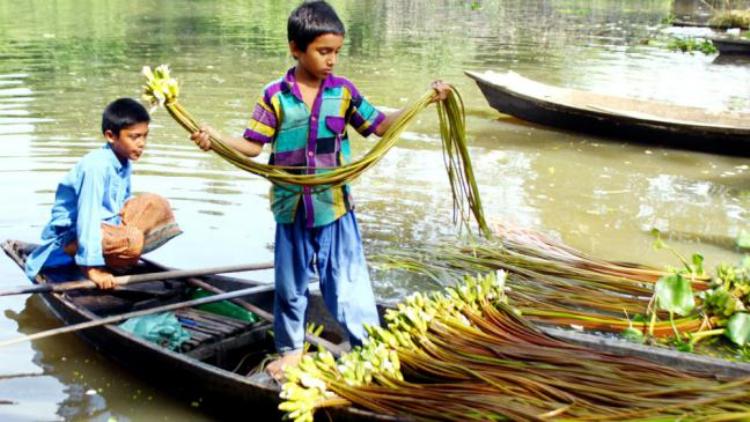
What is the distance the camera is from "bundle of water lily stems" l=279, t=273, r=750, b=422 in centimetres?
277

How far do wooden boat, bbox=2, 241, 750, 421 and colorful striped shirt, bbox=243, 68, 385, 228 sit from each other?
738 millimetres

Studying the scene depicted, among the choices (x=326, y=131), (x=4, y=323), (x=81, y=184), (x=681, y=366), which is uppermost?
(x=326, y=131)

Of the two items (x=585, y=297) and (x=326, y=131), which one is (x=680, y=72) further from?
(x=326, y=131)

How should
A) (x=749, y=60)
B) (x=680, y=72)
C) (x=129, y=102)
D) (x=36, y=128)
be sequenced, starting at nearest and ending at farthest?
(x=129, y=102) → (x=36, y=128) → (x=680, y=72) → (x=749, y=60)

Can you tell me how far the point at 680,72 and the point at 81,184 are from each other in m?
11.9

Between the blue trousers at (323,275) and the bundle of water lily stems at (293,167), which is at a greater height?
the bundle of water lily stems at (293,167)

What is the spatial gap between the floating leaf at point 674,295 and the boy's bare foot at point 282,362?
190 centimetres

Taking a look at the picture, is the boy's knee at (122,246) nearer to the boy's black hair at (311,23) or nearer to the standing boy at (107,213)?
the standing boy at (107,213)

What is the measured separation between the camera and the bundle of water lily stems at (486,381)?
9.09 ft

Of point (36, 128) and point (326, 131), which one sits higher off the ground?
point (326, 131)

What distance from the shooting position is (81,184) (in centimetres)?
393

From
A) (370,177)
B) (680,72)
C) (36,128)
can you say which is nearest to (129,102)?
(370,177)

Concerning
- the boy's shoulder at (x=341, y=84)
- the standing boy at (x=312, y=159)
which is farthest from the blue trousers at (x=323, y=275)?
the boy's shoulder at (x=341, y=84)

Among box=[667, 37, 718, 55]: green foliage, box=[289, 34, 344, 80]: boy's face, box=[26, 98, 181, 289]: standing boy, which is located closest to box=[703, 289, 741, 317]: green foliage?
box=[289, 34, 344, 80]: boy's face
